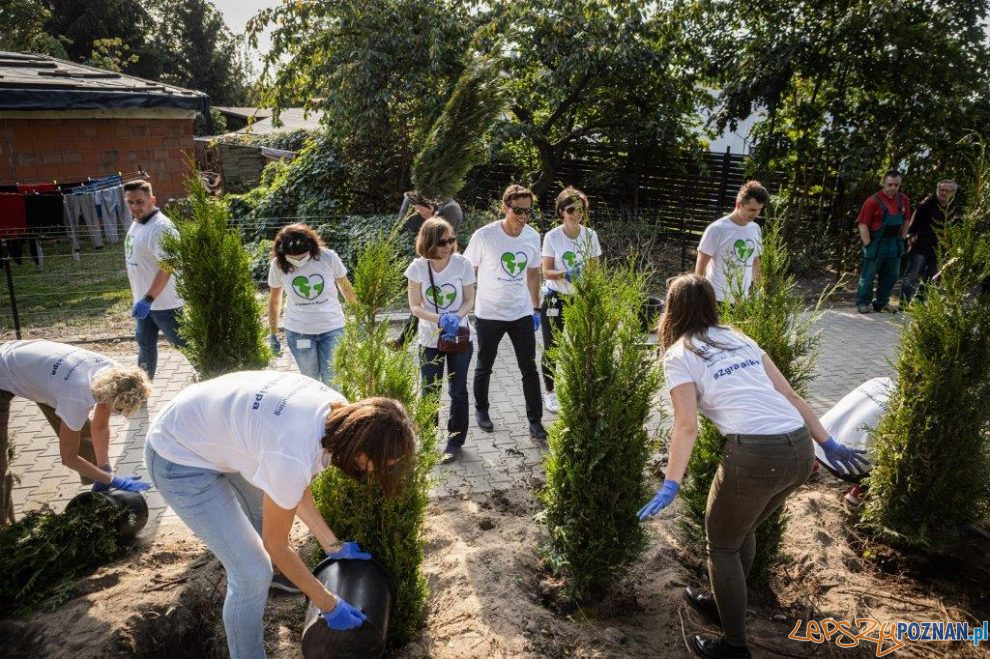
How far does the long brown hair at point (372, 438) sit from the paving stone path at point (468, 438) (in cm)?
194

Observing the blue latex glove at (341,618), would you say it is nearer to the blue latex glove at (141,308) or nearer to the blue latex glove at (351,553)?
the blue latex glove at (351,553)

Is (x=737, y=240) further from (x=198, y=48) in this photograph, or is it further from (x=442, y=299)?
(x=198, y=48)

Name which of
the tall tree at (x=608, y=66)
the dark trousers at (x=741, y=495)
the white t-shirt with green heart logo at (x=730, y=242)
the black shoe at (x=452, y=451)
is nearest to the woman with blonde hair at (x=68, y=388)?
the black shoe at (x=452, y=451)

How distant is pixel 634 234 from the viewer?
11781 mm

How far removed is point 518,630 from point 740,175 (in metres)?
10.7

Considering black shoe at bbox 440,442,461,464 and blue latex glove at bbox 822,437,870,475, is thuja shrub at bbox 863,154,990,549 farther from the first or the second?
black shoe at bbox 440,442,461,464

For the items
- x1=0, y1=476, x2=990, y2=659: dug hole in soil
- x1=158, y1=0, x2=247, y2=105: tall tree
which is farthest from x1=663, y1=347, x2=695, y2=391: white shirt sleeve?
x1=158, y1=0, x2=247, y2=105: tall tree

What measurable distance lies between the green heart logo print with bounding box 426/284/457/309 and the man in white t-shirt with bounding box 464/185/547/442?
0.93 ft

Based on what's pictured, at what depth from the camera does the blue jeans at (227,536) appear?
280cm

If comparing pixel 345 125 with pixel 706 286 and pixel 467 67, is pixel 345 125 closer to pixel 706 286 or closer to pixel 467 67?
pixel 467 67

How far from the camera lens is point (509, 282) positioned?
5.27 meters

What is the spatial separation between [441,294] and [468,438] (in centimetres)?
130

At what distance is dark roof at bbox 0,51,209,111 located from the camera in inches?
456

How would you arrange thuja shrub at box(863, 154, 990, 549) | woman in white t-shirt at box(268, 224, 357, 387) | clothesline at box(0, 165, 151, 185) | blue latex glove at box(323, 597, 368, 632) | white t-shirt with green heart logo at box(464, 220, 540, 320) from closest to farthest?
blue latex glove at box(323, 597, 368, 632)
thuja shrub at box(863, 154, 990, 549)
woman in white t-shirt at box(268, 224, 357, 387)
white t-shirt with green heart logo at box(464, 220, 540, 320)
clothesline at box(0, 165, 151, 185)
